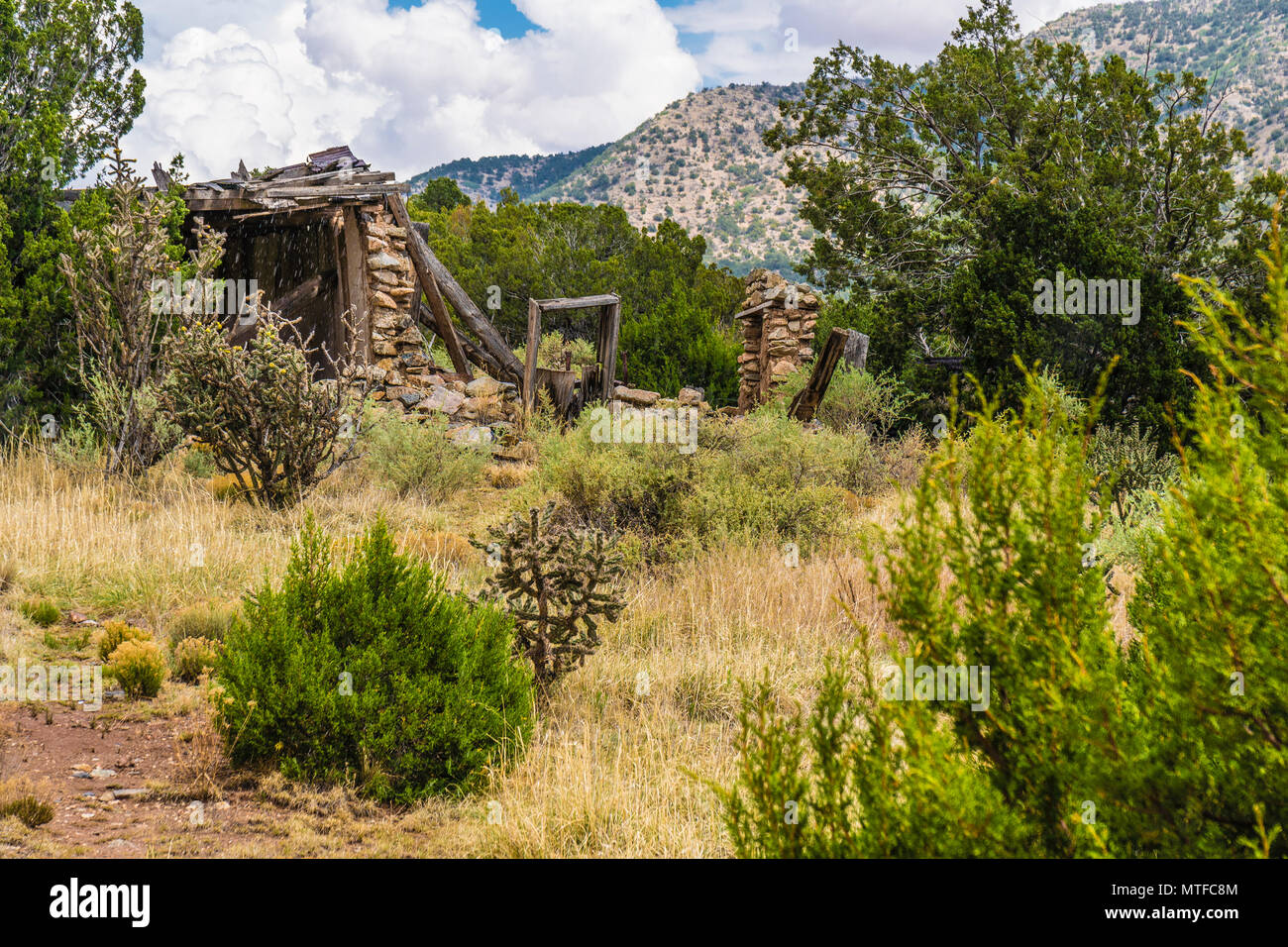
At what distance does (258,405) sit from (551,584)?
363 centimetres

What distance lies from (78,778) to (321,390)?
3.97 meters

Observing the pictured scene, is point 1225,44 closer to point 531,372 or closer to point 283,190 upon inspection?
point 531,372

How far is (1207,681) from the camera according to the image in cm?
155

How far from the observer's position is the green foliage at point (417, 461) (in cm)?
802

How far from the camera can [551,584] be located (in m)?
4.05

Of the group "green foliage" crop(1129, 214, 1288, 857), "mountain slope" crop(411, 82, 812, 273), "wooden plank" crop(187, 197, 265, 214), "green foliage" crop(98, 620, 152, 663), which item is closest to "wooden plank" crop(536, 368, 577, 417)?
"wooden plank" crop(187, 197, 265, 214)

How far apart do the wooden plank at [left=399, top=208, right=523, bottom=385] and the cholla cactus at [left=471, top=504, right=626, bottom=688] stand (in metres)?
8.19

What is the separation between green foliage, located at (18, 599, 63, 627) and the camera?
15.1 ft

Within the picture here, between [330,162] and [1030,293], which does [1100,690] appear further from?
[330,162]

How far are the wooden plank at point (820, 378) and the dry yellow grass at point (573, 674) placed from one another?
3746mm

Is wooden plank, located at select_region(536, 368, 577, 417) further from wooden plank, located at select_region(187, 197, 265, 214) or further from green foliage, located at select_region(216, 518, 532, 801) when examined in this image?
green foliage, located at select_region(216, 518, 532, 801)

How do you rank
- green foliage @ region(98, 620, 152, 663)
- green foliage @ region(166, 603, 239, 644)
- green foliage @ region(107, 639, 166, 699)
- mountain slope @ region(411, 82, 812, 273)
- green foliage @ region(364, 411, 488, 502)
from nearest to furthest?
green foliage @ region(107, 639, 166, 699), green foliage @ region(98, 620, 152, 663), green foliage @ region(166, 603, 239, 644), green foliage @ region(364, 411, 488, 502), mountain slope @ region(411, 82, 812, 273)

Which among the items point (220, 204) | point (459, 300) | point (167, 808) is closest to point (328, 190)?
point (220, 204)

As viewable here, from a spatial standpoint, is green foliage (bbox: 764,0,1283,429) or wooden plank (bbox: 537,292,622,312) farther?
wooden plank (bbox: 537,292,622,312)
